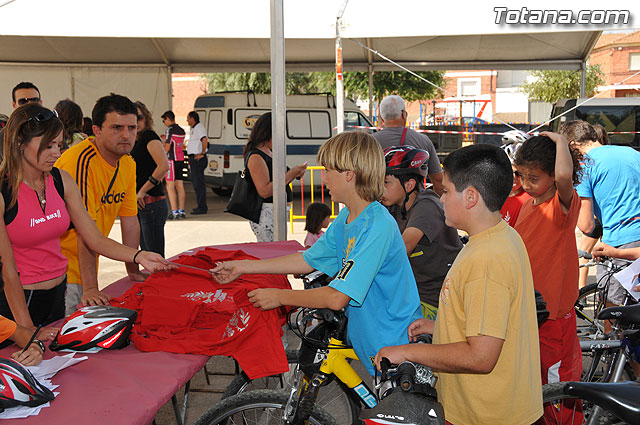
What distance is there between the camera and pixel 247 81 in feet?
106

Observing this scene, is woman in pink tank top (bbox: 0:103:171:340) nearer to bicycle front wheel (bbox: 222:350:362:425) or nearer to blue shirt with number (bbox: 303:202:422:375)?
bicycle front wheel (bbox: 222:350:362:425)

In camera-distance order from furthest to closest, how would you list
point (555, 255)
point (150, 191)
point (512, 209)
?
point (150, 191) < point (512, 209) < point (555, 255)

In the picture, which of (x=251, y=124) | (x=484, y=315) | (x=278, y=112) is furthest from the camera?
(x=251, y=124)

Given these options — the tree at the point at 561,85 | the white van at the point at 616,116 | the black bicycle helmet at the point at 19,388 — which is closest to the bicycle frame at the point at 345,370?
the black bicycle helmet at the point at 19,388

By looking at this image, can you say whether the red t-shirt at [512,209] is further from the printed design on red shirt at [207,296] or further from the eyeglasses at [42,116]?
the eyeglasses at [42,116]

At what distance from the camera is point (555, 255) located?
10.3ft

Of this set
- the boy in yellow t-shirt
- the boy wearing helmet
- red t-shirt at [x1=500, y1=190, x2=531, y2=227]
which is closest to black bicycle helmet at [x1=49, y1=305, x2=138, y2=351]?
the boy in yellow t-shirt

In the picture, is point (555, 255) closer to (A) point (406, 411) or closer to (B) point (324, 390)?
(B) point (324, 390)

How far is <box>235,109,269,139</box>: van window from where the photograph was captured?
15867 mm

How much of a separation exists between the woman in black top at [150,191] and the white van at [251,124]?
9486mm

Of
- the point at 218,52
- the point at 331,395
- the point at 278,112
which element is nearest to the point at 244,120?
the point at 218,52

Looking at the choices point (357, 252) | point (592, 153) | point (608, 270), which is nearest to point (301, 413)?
point (357, 252)

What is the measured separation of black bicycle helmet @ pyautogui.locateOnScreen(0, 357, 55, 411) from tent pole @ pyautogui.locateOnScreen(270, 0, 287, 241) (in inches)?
128

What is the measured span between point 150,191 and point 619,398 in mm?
4828
